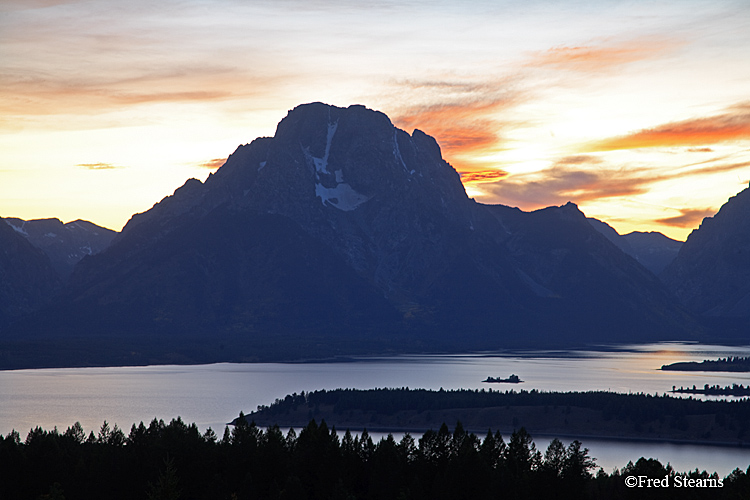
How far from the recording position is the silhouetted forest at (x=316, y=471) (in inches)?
4063

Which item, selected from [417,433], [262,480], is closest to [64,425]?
[417,433]

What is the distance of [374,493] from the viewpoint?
4210 inches

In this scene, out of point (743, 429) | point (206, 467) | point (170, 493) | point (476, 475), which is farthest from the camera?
point (743, 429)

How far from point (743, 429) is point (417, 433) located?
6342 centimetres

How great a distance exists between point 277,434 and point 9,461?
30.5 meters

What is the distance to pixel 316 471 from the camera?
11006cm

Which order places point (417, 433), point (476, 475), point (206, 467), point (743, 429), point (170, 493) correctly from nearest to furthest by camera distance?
point (170, 493)
point (476, 475)
point (206, 467)
point (743, 429)
point (417, 433)

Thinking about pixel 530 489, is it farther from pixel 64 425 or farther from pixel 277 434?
pixel 64 425

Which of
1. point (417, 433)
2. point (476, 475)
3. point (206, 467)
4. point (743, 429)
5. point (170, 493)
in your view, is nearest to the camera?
point (170, 493)

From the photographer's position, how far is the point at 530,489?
4114 inches

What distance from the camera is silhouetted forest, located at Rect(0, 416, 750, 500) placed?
10319 centimetres

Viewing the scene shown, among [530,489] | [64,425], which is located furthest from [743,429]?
[64,425]

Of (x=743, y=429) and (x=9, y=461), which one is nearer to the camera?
(x=9, y=461)

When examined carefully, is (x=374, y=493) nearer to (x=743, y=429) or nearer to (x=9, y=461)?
(x=9, y=461)
